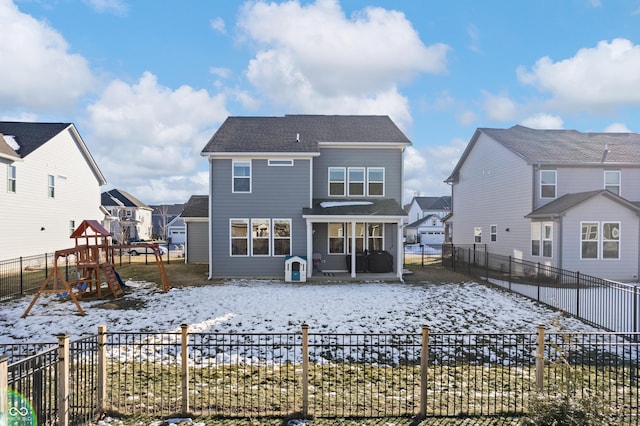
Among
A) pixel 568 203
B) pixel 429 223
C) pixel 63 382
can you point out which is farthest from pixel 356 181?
pixel 429 223

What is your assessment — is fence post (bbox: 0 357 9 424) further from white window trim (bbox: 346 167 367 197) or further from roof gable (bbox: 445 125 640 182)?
roof gable (bbox: 445 125 640 182)

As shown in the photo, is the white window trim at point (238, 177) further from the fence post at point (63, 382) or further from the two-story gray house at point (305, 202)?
the fence post at point (63, 382)

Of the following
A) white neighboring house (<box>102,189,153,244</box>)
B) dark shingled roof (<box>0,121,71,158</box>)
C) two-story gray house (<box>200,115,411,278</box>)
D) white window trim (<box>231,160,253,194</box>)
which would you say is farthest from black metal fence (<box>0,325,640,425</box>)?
white neighboring house (<box>102,189,153,244</box>)

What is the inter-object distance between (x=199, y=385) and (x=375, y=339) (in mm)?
4268

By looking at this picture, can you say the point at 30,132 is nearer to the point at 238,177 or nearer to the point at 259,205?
the point at 238,177

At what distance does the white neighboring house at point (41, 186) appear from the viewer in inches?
765

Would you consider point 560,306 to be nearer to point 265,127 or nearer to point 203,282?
point 203,282

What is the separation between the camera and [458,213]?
28141 mm

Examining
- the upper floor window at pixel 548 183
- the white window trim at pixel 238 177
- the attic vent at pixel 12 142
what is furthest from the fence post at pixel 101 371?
the attic vent at pixel 12 142

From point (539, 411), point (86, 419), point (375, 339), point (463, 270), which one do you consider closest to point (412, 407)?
point (539, 411)

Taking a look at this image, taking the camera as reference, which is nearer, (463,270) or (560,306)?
(560,306)

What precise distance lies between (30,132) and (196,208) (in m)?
A: 10.8

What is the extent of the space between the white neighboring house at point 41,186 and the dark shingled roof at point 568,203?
26.5 metres

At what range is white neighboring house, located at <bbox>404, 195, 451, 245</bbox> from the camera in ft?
184
